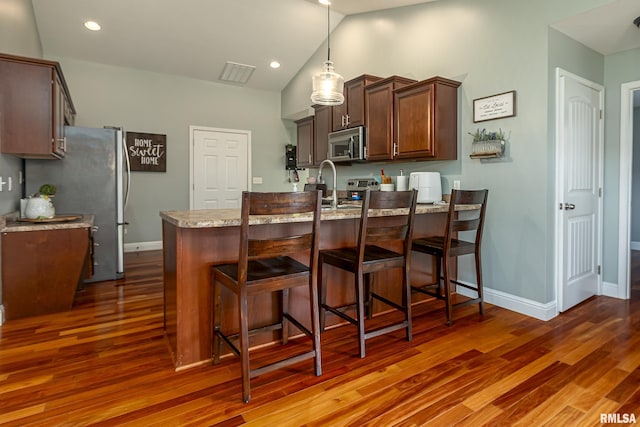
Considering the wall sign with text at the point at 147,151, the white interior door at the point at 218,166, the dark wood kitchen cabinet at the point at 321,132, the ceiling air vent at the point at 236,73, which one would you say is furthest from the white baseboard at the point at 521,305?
the wall sign with text at the point at 147,151

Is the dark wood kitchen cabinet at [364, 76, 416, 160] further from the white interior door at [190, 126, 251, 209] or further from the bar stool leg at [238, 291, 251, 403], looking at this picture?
the white interior door at [190, 126, 251, 209]

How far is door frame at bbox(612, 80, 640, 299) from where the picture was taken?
3.15m

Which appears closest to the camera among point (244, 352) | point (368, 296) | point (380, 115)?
point (244, 352)

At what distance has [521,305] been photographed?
2924mm

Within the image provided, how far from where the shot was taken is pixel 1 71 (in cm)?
274

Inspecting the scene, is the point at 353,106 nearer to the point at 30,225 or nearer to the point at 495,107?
the point at 495,107

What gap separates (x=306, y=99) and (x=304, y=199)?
4275mm

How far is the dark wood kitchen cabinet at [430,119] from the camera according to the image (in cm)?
321

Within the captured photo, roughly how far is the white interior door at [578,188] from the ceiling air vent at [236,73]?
4224 millimetres

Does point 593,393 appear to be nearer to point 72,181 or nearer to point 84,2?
point 72,181

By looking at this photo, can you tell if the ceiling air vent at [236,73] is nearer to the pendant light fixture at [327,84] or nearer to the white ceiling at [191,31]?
the white ceiling at [191,31]

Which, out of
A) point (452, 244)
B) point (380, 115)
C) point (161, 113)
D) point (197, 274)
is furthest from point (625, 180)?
point (161, 113)

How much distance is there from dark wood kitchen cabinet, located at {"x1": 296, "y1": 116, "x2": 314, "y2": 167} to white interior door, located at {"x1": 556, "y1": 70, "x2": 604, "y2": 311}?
298 cm

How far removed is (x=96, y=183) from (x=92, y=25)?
2056 mm
